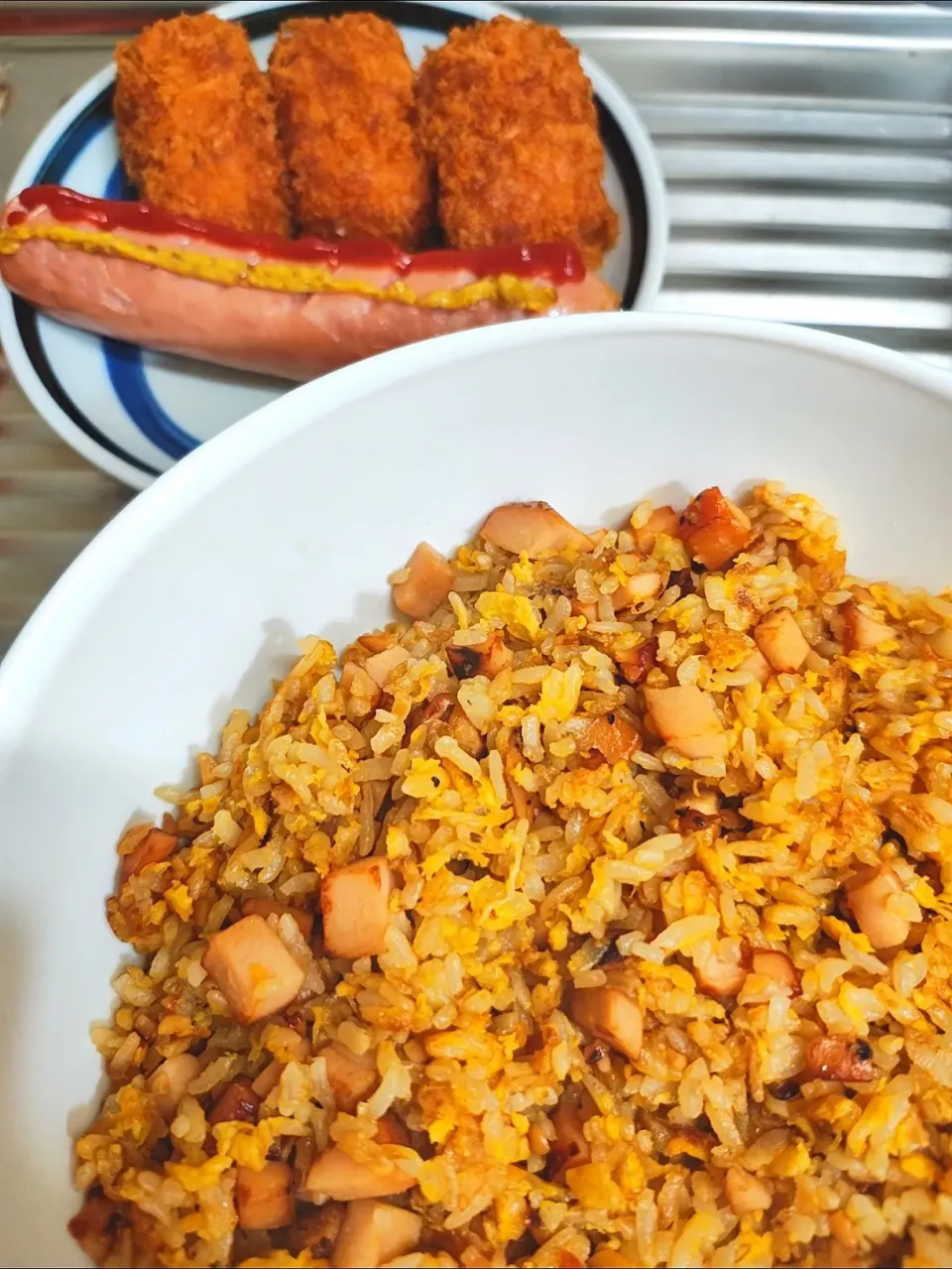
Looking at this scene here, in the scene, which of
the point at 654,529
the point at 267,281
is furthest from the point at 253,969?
the point at 267,281

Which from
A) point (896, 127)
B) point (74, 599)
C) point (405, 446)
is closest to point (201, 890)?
point (74, 599)

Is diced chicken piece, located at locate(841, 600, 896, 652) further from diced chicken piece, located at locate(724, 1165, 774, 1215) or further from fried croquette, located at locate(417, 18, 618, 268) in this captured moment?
fried croquette, located at locate(417, 18, 618, 268)

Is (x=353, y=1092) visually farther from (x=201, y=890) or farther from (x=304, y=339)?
(x=304, y=339)

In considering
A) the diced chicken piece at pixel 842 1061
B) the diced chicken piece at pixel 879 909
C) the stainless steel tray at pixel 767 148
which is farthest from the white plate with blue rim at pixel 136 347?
the diced chicken piece at pixel 842 1061

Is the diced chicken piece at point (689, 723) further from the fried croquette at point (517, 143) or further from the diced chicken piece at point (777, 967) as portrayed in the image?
the fried croquette at point (517, 143)

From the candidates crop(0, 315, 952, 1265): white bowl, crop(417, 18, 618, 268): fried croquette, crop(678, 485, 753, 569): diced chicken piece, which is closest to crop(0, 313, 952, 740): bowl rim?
crop(0, 315, 952, 1265): white bowl
